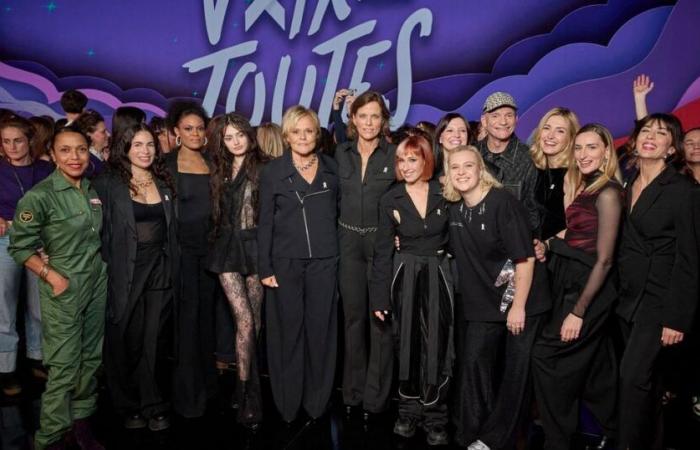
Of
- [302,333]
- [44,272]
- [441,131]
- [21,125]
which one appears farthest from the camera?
[21,125]

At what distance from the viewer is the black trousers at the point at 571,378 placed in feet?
9.00

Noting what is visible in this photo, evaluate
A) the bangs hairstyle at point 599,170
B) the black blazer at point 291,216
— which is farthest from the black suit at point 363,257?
the bangs hairstyle at point 599,170

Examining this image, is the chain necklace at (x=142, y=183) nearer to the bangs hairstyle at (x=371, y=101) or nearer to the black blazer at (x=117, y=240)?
the black blazer at (x=117, y=240)

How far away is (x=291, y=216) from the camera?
3174mm

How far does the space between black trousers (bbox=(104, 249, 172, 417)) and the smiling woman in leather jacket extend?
23.2 inches

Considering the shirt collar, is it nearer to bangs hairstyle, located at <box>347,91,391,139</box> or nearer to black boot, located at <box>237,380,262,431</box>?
bangs hairstyle, located at <box>347,91,391,139</box>

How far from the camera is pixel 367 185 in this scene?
321 cm

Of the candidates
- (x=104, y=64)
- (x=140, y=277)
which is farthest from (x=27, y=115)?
(x=140, y=277)

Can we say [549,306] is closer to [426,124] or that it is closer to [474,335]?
[474,335]

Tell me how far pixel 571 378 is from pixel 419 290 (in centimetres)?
87

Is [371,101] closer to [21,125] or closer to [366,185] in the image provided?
[366,185]

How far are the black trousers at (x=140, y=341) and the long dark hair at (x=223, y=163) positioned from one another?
0.41 meters

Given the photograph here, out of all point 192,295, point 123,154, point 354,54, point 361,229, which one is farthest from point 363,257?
point 354,54

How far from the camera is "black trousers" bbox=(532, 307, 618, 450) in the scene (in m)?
2.74
